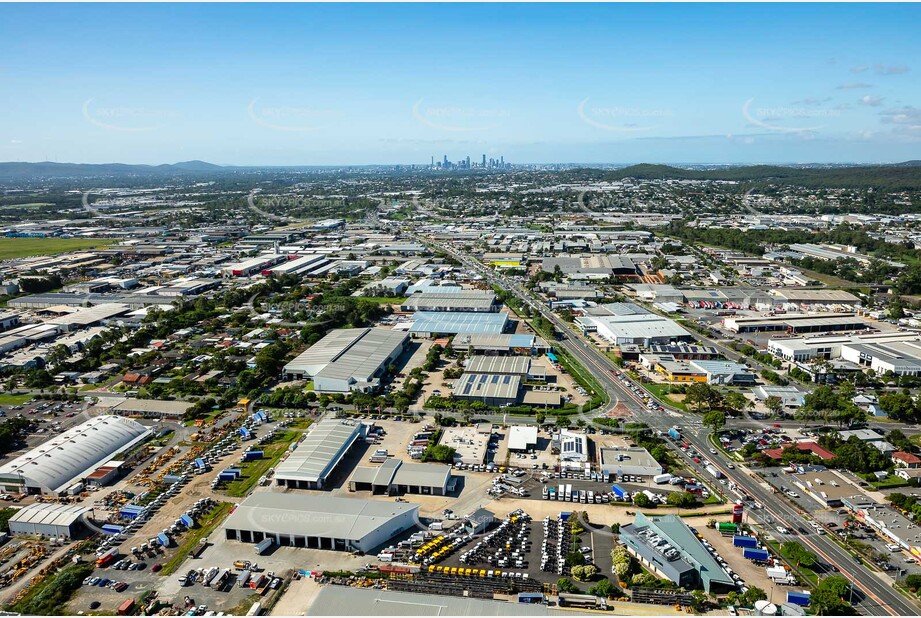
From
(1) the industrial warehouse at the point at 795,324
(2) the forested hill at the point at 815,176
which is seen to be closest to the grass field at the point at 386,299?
(1) the industrial warehouse at the point at 795,324

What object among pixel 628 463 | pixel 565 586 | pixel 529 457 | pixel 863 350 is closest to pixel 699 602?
pixel 565 586

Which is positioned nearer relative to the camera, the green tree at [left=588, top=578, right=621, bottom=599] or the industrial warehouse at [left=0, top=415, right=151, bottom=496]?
the green tree at [left=588, top=578, right=621, bottom=599]

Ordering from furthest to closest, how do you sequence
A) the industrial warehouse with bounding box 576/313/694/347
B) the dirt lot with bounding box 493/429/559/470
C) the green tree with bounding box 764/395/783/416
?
the industrial warehouse with bounding box 576/313/694/347 → the green tree with bounding box 764/395/783/416 → the dirt lot with bounding box 493/429/559/470

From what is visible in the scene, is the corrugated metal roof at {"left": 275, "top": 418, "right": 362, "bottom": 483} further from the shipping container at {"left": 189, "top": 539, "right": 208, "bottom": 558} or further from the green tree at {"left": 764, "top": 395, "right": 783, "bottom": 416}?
the green tree at {"left": 764, "top": 395, "right": 783, "bottom": 416}

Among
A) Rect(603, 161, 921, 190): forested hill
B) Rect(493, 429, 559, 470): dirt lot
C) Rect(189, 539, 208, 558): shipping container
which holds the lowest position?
Rect(189, 539, 208, 558): shipping container

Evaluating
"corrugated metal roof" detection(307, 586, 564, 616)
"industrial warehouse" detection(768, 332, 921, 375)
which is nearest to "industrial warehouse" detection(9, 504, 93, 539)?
"corrugated metal roof" detection(307, 586, 564, 616)

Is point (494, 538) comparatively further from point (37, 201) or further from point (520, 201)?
point (37, 201)
